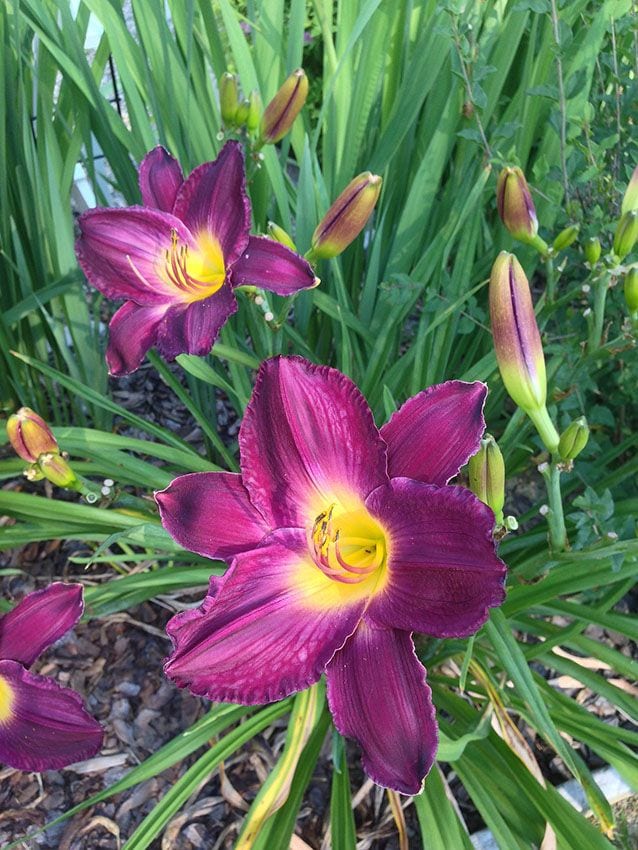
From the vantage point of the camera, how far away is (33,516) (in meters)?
1.29

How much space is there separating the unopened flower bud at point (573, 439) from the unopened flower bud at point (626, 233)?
29 cm

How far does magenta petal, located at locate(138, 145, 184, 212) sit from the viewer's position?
3.78 feet

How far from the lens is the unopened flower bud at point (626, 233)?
0.93 meters

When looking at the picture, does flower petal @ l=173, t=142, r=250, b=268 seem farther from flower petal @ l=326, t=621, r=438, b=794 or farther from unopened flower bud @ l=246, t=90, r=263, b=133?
flower petal @ l=326, t=621, r=438, b=794

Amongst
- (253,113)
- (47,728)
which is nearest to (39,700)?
(47,728)

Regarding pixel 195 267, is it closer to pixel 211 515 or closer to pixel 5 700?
pixel 211 515

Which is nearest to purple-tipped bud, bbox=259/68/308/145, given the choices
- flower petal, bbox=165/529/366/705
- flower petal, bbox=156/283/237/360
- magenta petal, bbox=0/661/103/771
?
flower petal, bbox=156/283/237/360

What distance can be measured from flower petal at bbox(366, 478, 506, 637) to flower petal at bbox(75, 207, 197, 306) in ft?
1.79

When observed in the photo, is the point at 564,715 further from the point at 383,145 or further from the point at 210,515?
the point at 383,145

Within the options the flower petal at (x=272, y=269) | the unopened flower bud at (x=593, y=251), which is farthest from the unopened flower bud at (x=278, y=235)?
the unopened flower bud at (x=593, y=251)

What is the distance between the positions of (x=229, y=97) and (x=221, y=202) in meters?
0.19

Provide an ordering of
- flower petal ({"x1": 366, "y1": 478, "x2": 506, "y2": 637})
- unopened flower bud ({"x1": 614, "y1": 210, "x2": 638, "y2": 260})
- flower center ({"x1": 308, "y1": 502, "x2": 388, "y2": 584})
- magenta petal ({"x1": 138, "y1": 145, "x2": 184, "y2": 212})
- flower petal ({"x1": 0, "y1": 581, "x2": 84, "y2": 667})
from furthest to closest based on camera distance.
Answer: magenta petal ({"x1": 138, "y1": 145, "x2": 184, "y2": 212}), flower petal ({"x1": 0, "y1": 581, "x2": 84, "y2": 667}), unopened flower bud ({"x1": 614, "y1": 210, "x2": 638, "y2": 260}), flower center ({"x1": 308, "y1": 502, "x2": 388, "y2": 584}), flower petal ({"x1": 366, "y1": 478, "x2": 506, "y2": 637})

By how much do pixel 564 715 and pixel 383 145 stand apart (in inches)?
39.2

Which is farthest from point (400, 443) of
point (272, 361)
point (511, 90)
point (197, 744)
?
point (511, 90)
